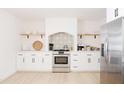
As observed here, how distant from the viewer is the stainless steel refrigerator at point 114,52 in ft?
9.43

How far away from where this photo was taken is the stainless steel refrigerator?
288 centimetres

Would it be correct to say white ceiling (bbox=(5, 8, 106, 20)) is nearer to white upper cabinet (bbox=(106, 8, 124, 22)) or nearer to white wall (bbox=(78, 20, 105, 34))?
white upper cabinet (bbox=(106, 8, 124, 22))

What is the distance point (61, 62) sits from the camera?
6938 millimetres

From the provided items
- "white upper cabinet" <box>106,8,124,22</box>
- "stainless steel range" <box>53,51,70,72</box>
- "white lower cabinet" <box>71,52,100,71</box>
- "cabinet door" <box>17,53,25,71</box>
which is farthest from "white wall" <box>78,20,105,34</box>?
"white upper cabinet" <box>106,8,124,22</box>

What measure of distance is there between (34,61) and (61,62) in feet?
3.60

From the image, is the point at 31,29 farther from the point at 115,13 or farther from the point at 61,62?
the point at 115,13

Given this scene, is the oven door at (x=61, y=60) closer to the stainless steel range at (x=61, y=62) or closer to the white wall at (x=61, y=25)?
the stainless steel range at (x=61, y=62)

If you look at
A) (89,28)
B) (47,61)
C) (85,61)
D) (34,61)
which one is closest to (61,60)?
(47,61)

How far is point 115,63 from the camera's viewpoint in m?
3.15

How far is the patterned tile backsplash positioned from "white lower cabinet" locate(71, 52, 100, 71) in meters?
0.91

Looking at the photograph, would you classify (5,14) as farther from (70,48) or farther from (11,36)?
(70,48)
